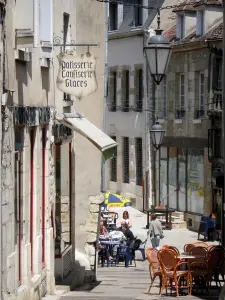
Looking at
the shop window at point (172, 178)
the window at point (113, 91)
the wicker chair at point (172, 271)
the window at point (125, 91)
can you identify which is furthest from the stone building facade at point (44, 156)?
the window at point (113, 91)

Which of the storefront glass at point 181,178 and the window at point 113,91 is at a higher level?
the window at point 113,91

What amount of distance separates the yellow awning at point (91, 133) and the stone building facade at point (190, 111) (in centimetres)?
2005

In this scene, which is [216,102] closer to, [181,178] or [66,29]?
[181,178]

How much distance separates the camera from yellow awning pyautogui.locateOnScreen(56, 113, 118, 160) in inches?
726

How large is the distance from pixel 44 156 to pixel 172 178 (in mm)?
25625

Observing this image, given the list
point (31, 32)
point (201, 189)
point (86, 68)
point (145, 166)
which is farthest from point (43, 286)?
point (145, 166)

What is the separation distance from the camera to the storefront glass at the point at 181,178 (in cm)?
4294

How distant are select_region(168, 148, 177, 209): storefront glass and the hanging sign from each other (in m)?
26.1

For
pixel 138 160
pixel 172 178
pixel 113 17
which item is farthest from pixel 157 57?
pixel 113 17

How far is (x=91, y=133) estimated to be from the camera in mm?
19125

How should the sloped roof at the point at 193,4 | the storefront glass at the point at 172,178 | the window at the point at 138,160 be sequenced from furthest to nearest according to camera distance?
1. the window at the point at 138,160
2. the storefront glass at the point at 172,178
3. the sloped roof at the point at 193,4

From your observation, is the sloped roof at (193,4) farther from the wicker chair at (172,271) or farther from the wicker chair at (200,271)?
the wicker chair at (172,271)

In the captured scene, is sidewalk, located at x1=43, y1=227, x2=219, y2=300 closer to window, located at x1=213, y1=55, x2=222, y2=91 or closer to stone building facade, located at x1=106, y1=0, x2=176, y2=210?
window, located at x1=213, y1=55, x2=222, y2=91

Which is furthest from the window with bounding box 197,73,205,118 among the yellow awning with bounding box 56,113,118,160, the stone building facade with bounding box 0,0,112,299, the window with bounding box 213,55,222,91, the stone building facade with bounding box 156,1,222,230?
the yellow awning with bounding box 56,113,118,160
